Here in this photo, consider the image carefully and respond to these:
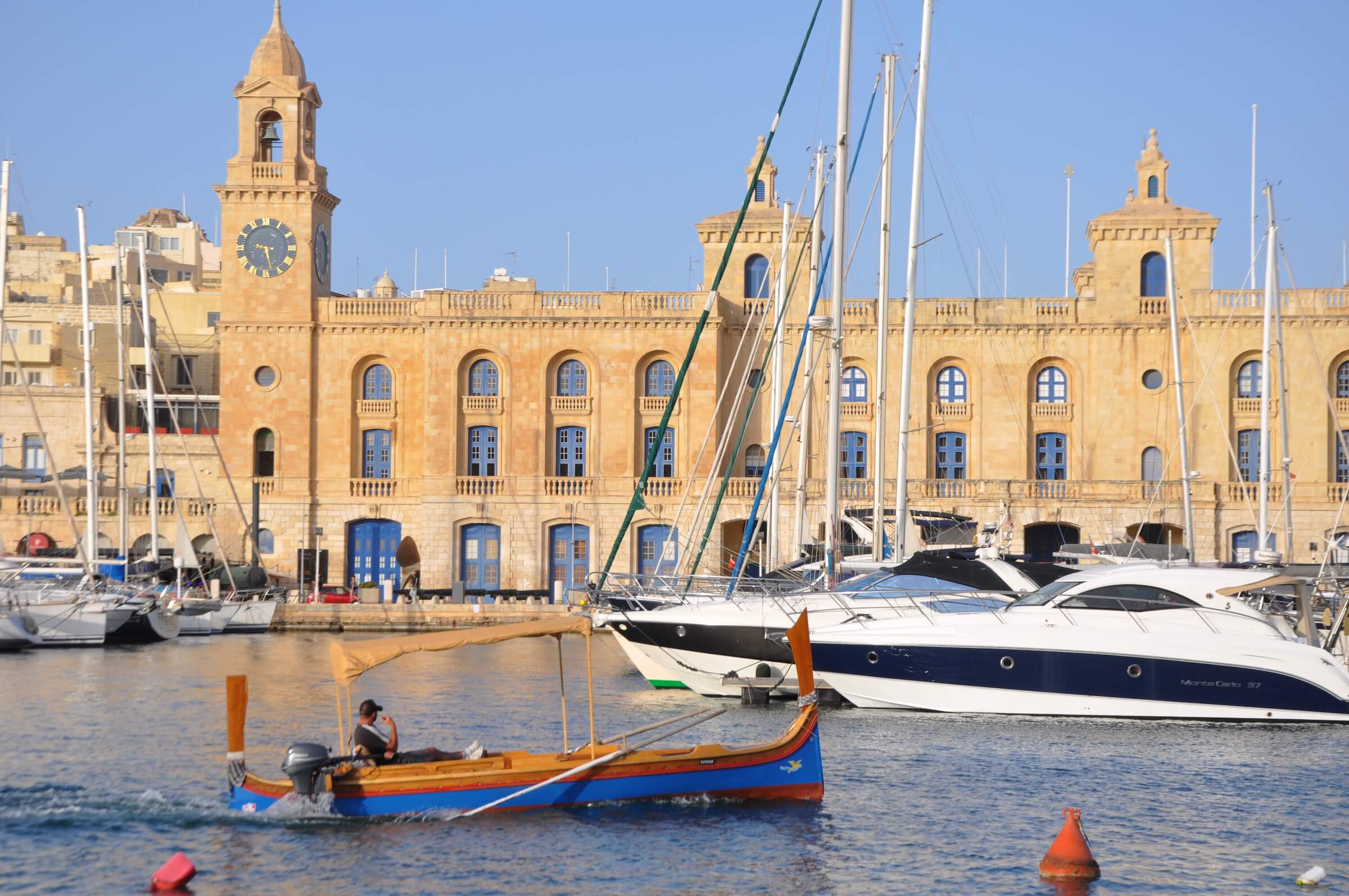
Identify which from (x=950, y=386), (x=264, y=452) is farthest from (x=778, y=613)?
(x=264, y=452)

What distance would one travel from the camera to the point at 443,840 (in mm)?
Result: 18938

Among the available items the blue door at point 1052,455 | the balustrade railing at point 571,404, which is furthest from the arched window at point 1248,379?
the balustrade railing at point 571,404

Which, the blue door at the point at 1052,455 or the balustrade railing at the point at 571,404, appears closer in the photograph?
the balustrade railing at the point at 571,404

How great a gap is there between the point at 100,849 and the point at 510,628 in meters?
5.49

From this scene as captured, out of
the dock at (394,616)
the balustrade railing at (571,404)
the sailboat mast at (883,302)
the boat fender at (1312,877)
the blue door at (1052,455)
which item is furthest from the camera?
the blue door at (1052,455)

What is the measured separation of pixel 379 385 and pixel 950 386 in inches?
768

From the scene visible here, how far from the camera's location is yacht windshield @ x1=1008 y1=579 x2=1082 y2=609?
2759cm

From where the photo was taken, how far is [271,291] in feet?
185

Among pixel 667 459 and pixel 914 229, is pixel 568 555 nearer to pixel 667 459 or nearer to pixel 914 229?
pixel 667 459

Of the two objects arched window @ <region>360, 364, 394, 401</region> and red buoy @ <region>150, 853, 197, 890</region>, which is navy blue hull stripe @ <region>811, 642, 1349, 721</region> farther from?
arched window @ <region>360, 364, 394, 401</region>

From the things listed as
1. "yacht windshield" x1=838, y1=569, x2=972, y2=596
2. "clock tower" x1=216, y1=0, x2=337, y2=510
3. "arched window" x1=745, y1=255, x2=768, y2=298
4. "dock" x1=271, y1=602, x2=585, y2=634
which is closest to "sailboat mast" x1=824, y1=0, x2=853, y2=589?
"yacht windshield" x1=838, y1=569, x2=972, y2=596

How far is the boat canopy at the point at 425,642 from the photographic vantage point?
20.3 metres

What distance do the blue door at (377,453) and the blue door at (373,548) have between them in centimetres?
171

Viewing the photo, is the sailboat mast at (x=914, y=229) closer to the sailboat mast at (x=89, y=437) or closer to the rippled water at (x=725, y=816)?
the rippled water at (x=725, y=816)
